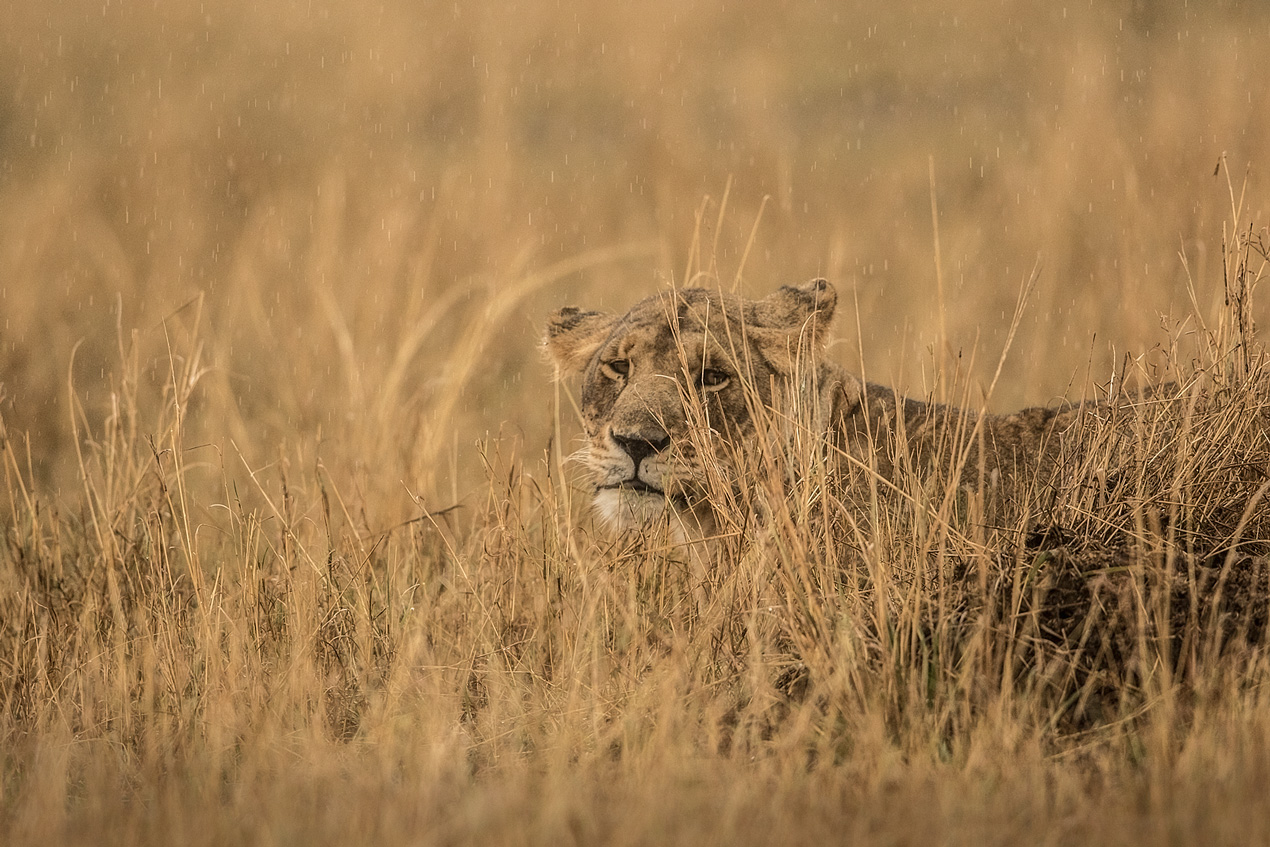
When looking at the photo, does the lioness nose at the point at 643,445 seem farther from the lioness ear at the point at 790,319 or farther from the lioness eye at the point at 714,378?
the lioness ear at the point at 790,319

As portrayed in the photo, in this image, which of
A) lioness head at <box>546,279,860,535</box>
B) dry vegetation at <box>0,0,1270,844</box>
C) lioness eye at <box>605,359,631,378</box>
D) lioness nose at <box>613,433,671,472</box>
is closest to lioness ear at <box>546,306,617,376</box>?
lioness head at <box>546,279,860,535</box>

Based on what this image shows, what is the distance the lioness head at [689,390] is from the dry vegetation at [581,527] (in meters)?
0.22

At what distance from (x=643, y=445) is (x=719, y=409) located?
44cm

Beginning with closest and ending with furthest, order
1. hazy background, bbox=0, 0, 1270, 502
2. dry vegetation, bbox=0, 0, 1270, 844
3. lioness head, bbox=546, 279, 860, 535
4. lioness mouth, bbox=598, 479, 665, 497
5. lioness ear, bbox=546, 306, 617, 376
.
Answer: dry vegetation, bbox=0, 0, 1270, 844
lioness head, bbox=546, 279, 860, 535
lioness mouth, bbox=598, 479, 665, 497
lioness ear, bbox=546, 306, 617, 376
hazy background, bbox=0, 0, 1270, 502

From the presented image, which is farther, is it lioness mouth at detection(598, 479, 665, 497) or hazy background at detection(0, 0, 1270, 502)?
hazy background at detection(0, 0, 1270, 502)

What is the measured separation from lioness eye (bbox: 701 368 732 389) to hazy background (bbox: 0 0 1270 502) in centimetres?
106

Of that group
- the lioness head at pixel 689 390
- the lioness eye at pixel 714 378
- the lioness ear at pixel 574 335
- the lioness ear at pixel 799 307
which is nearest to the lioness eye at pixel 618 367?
the lioness head at pixel 689 390

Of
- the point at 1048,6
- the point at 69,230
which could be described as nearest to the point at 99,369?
the point at 69,230

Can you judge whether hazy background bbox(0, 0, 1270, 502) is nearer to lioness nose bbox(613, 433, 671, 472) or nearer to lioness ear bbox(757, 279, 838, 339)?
lioness ear bbox(757, 279, 838, 339)

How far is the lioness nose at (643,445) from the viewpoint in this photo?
4.63 metres

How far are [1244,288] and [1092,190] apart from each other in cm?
716

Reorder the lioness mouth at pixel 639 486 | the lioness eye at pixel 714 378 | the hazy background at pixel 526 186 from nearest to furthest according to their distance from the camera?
1. the lioness mouth at pixel 639 486
2. the lioness eye at pixel 714 378
3. the hazy background at pixel 526 186

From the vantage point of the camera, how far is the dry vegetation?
3.13 meters

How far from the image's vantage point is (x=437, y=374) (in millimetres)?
10289
